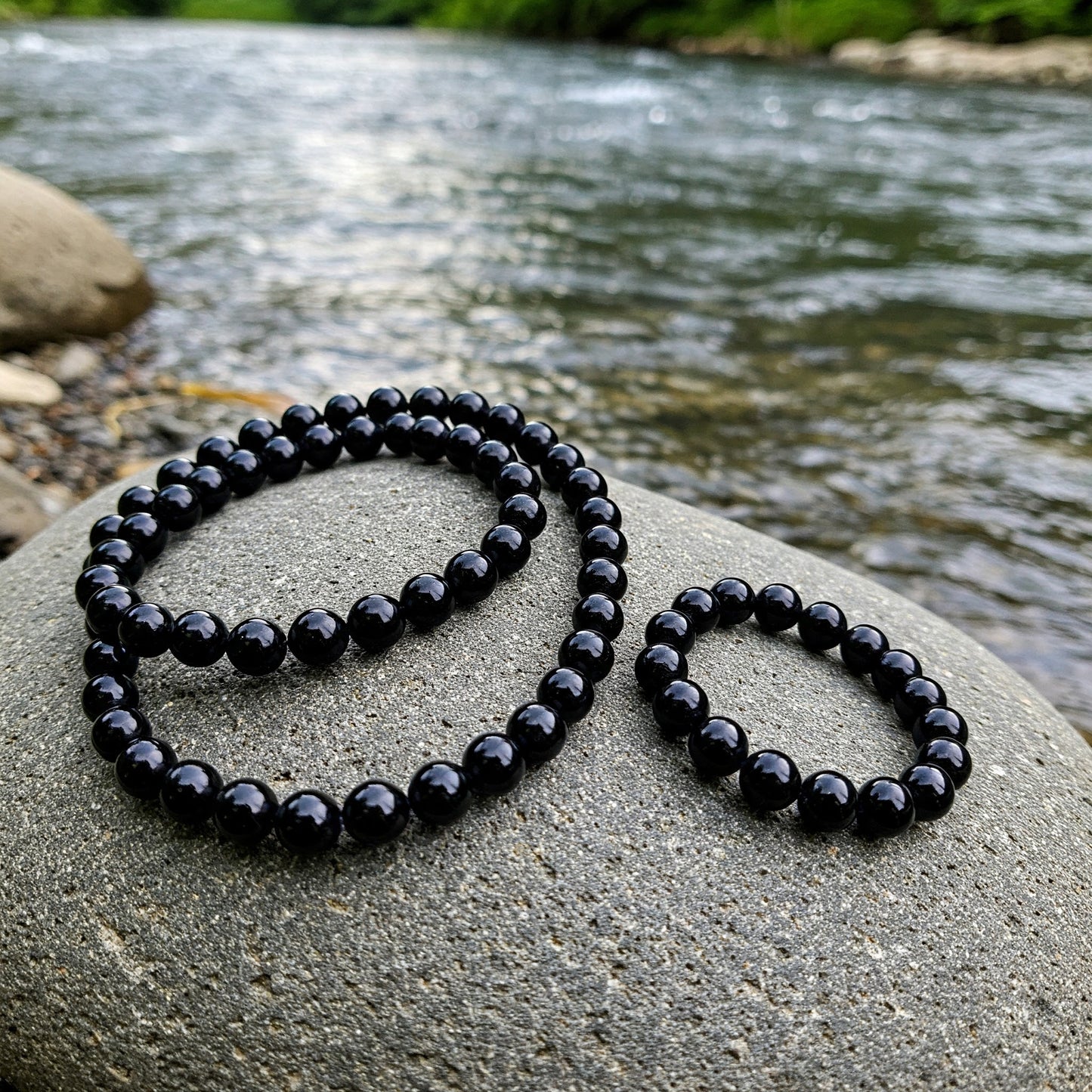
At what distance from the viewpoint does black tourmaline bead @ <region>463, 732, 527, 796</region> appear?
1951 millimetres

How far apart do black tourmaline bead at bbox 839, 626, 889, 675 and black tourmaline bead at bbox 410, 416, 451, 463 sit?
1.37m

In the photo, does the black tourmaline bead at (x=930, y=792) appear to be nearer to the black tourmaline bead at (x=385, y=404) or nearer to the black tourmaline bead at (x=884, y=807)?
the black tourmaline bead at (x=884, y=807)

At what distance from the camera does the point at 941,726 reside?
2273 millimetres

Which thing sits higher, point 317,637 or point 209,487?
point 317,637

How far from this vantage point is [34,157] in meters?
10.1

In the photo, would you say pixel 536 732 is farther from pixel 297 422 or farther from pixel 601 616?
pixel 297 422

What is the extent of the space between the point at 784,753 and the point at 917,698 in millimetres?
476

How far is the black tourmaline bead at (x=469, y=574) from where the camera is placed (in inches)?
95.0

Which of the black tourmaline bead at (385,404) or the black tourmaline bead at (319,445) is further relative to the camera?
the black tourmaline bead at (385,404)

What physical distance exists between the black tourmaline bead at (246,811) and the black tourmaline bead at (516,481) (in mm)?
1162

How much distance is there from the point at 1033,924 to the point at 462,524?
1753mm

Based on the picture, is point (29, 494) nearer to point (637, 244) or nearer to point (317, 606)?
point (317, 606)

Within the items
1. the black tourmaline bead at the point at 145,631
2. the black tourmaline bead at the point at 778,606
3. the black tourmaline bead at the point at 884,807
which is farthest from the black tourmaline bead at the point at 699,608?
the black tourmaline bead at the point at 145,631

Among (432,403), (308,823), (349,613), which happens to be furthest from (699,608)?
(432,403)
